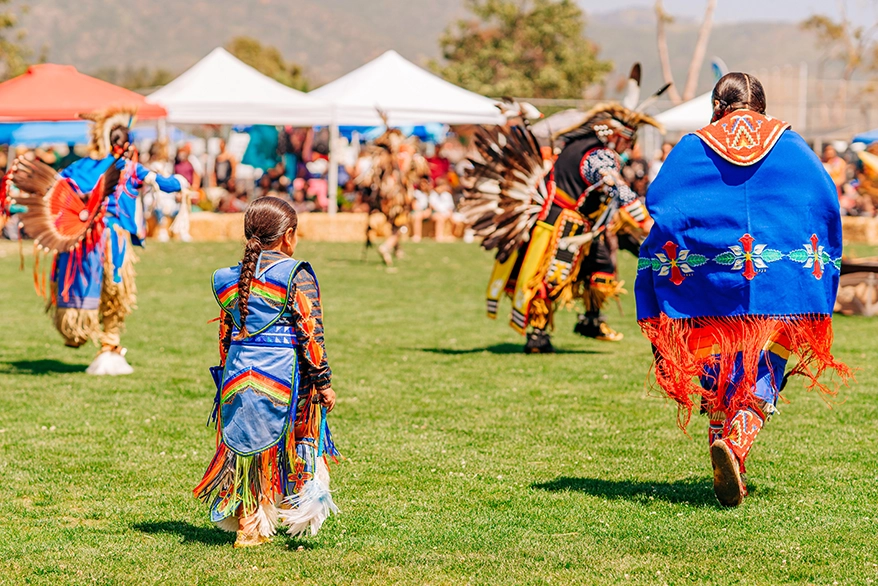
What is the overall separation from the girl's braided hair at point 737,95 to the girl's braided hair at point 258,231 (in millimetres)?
1934

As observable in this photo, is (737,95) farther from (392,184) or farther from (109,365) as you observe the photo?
(392,184)

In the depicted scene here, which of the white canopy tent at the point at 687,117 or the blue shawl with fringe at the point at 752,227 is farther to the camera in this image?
the white canopy tent at the point at 687,117

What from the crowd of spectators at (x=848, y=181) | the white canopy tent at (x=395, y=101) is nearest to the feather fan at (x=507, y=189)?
the white canopy tent at (x=395, y=101)

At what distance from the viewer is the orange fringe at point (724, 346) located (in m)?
5.01

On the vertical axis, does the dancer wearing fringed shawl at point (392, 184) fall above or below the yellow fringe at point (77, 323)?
above

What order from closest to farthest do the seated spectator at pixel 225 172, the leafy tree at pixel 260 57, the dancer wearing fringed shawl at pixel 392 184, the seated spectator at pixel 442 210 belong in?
the dancer wearing fringed shawl at pixel 392 184, the seated spectator at pixel 442 210, the seated spectator at pixel 225 172, the leafy tree at pixel 260 57

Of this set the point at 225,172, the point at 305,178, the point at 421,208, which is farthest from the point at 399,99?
the point at 225,172

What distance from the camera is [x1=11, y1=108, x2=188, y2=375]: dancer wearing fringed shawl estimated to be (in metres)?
8.13

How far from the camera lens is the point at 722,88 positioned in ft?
17.1

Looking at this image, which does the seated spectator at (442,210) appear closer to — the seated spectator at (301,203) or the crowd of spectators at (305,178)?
the crowd of spectators at (305,178)

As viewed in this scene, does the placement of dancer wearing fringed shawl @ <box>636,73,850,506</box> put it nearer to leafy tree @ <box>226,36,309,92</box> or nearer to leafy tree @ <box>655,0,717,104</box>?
leafy tree @ <box>655,0,717,104</box>

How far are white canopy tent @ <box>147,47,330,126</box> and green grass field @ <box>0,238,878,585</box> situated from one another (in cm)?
1187

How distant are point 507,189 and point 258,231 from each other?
16.3 ft

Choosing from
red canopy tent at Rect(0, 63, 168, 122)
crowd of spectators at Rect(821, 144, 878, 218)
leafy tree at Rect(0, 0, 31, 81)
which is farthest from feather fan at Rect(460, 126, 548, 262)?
leafy tree at Rect(0, 0, 31, 81)
